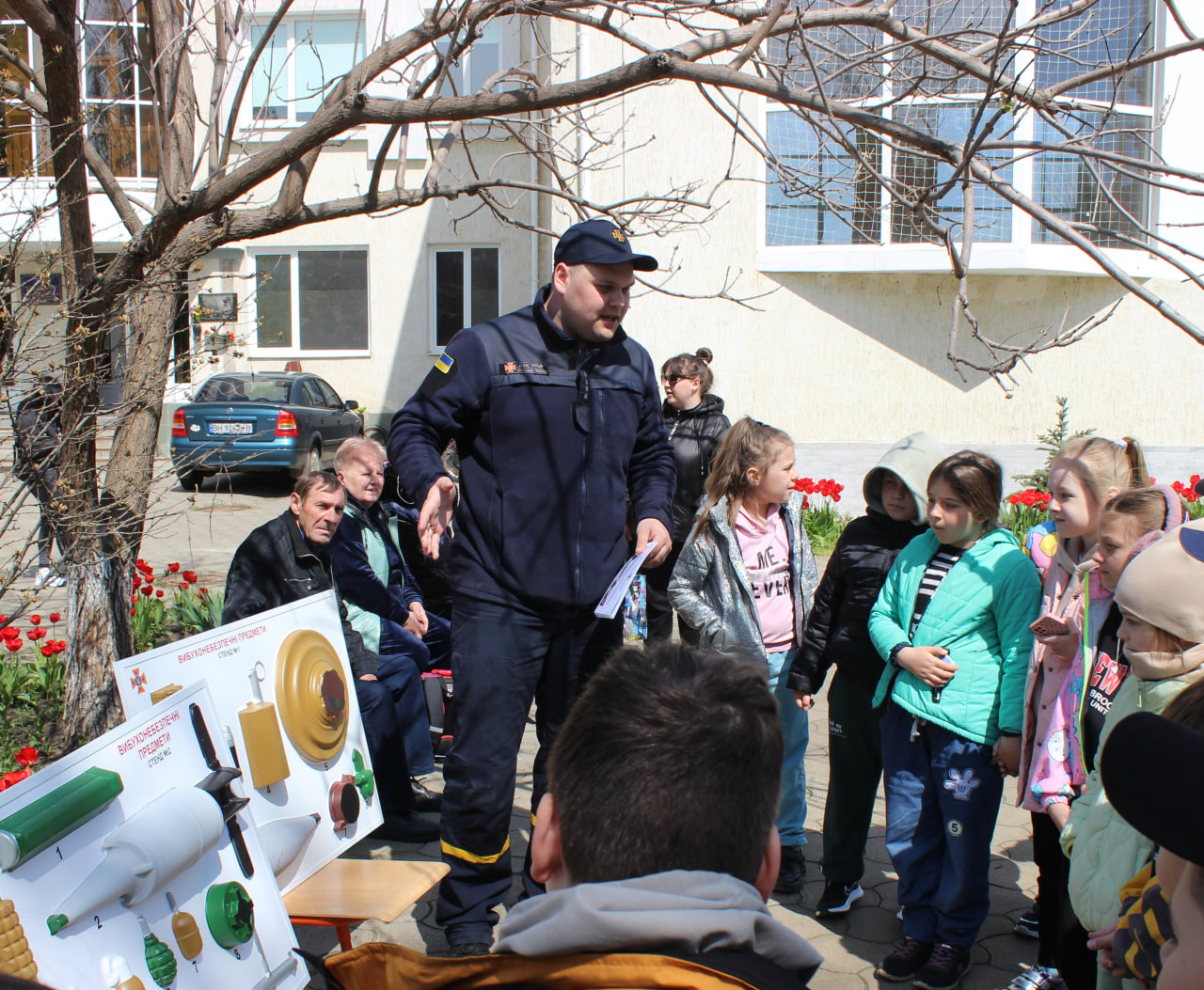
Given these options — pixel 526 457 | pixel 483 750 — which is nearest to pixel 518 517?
pixel 526 457

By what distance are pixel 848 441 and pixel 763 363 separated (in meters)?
1.26

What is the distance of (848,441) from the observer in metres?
11.6

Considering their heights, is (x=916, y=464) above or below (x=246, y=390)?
above

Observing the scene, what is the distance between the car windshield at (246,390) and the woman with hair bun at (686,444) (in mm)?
10660

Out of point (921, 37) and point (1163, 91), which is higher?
point (1163, 91)

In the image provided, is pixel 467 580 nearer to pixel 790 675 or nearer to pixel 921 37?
pixel 790 675

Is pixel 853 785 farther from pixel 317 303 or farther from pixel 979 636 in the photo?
pixel 317 303

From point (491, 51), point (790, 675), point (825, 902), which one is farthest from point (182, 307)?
point (491, 51)

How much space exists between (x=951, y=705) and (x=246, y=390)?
1429 centimetres

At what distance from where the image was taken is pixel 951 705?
10.8 feet

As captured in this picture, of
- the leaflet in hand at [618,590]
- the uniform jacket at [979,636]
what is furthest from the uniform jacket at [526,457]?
the uniform jacket at [979,636]

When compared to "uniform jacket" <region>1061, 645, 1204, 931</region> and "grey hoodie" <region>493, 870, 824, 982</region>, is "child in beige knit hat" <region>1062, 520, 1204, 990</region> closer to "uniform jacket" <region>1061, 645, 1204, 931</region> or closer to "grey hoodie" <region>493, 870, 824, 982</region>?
"uniform jacket" <region>1061, 645, 1204, 931</region>

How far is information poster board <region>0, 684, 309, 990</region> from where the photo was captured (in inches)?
83.0

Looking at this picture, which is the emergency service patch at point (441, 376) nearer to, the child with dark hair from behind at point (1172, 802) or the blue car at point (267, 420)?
the child with dark hair from behind at point (1172, 802)
